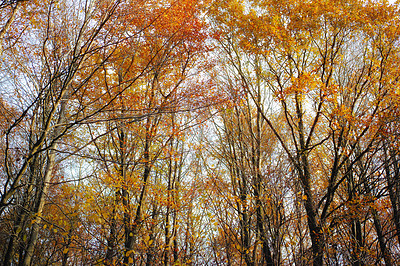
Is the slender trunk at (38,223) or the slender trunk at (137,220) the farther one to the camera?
the slender trunk at (137,220)

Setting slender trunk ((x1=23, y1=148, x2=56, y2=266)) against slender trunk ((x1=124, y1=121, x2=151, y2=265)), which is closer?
slender trunk ((x1=23, y1=148, x2=56, y2=266))

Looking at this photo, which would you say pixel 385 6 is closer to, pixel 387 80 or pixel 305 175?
pixel 387 80

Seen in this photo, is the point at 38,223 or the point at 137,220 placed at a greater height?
the point at 137,220

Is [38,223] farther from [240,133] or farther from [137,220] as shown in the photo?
[240,133]

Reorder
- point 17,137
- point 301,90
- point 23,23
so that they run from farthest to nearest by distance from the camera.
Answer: point 17,137
point 301,90
point 23,23

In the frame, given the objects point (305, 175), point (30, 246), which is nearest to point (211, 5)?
point (305, 175)

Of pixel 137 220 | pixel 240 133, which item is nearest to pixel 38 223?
pixel 137 220

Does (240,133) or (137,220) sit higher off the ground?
(240,133)

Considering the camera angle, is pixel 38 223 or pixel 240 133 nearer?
pixel 38 223

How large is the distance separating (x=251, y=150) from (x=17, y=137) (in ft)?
24.5

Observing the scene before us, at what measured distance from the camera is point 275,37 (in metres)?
6.56

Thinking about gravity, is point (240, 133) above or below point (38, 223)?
above

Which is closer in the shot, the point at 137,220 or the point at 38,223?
the point at 38,223

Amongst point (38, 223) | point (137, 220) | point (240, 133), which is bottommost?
point (38, 223)
